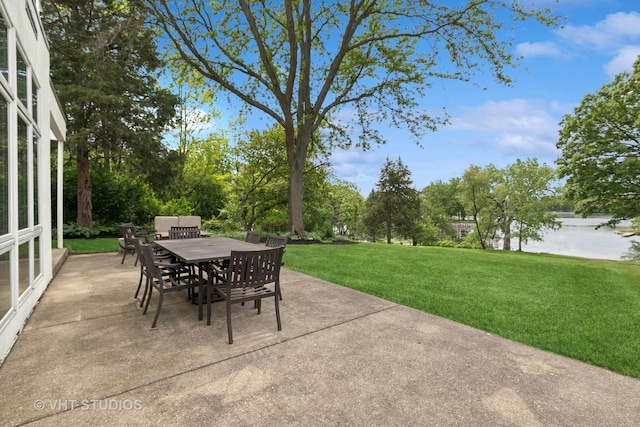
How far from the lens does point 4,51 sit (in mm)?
3137

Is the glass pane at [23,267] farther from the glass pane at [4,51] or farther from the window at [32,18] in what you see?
the window at [32,18]

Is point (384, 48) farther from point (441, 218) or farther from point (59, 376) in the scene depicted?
point (441, 218)

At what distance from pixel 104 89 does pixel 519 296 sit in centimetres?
1442

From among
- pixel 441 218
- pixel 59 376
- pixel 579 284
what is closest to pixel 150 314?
pixel 59 376

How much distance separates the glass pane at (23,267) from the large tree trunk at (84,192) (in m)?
10.5

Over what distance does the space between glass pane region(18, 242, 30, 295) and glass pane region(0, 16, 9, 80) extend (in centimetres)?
189

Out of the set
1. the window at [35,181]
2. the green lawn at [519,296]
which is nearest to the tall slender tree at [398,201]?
the green lawn at [519,296]

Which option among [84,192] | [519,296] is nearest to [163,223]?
[84,192]

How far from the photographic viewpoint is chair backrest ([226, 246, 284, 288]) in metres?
3.14

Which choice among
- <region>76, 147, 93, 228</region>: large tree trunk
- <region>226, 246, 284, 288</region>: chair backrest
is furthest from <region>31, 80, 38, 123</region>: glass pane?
<region>76, 147, 93, 228</region>: large tree trunk

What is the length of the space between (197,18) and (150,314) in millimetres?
12036

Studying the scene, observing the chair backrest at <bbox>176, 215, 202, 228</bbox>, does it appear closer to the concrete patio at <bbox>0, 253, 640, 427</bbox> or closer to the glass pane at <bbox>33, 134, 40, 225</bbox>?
the glass pane at <bbox>33, 134, 40, 225</bbox>

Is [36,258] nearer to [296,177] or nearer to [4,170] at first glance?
[4,170]

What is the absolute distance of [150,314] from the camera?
3.82m
